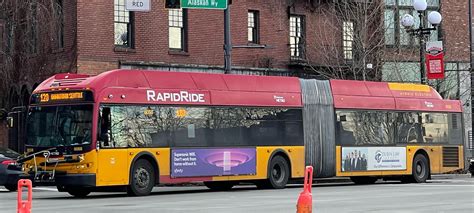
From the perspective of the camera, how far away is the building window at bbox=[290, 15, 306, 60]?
41281 millimetres

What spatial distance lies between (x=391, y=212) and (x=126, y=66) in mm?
20575

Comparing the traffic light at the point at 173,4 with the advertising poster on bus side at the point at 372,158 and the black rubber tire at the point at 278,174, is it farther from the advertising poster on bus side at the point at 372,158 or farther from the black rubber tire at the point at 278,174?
the advertising poster on bus side at the point at 372,158

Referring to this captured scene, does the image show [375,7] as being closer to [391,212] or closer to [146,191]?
[146,191]

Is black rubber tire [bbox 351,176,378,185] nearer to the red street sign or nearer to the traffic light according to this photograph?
the red street sign

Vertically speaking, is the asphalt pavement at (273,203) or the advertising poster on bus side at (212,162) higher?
the advertising poster on bus side at (212,162)

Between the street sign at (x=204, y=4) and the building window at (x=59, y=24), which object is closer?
the street sign at (x=204, y=4)

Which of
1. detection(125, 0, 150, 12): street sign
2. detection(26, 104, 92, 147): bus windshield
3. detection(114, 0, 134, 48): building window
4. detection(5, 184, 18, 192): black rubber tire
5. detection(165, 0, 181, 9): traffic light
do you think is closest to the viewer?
detection(26, 104, 92, 147): bus windshield

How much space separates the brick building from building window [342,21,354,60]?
0.05 meters

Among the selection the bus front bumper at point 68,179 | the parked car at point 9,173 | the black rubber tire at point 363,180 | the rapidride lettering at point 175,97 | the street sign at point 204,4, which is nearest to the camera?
the bus front bumper at point 68,179

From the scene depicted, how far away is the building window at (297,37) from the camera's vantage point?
41.3 meters

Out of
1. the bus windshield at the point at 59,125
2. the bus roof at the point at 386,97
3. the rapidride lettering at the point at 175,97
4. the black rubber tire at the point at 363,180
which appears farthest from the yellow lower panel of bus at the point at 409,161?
the bus windshield at the point at 59,125

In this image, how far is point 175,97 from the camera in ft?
82.2

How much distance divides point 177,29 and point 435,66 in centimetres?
1013

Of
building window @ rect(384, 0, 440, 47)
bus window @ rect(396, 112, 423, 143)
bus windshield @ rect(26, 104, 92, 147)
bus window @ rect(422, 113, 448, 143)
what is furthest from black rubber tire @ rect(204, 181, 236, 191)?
building window @ rect(384, 0, 440, 47)
